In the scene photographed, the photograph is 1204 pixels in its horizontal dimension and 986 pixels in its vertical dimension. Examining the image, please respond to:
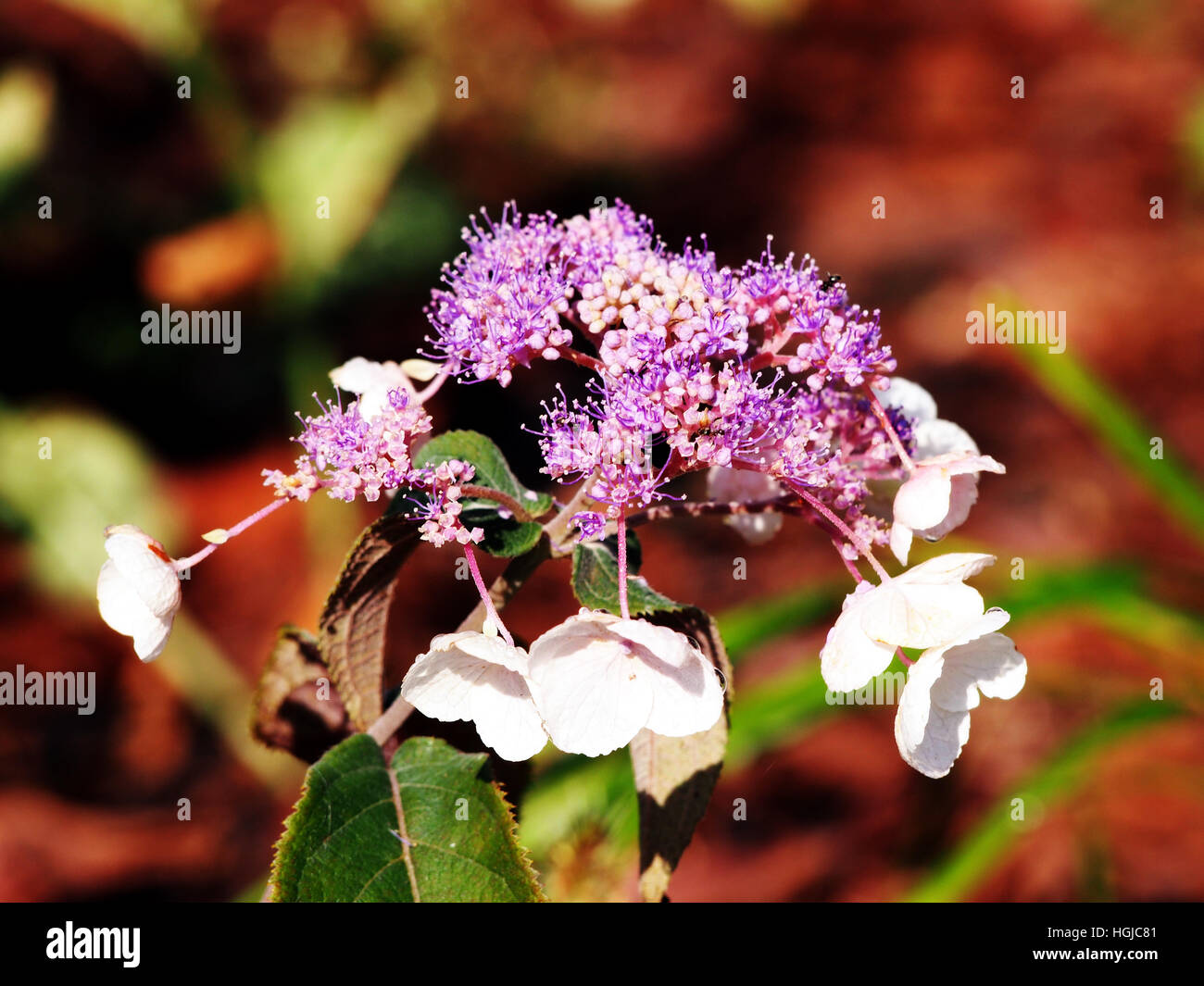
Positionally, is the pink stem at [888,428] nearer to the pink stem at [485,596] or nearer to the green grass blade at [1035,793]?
the pink stem at [485,596]

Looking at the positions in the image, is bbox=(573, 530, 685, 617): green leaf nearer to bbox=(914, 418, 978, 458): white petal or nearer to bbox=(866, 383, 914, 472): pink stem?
bbox=(866, 383, 914, 472): pink stem

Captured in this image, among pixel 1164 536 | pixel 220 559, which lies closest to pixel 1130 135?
pixel 1164 536

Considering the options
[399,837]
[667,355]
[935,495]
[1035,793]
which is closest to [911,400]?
[935,495]

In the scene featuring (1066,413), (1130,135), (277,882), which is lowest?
(277,882)

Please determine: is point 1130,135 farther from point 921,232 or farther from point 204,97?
point 204,97

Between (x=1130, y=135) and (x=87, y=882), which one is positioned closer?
(x=87, y=882)

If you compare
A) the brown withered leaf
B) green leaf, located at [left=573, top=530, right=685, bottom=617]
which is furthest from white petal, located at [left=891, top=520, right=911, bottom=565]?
the brown withered leaf

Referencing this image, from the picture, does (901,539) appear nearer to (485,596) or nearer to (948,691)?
(948,691)
